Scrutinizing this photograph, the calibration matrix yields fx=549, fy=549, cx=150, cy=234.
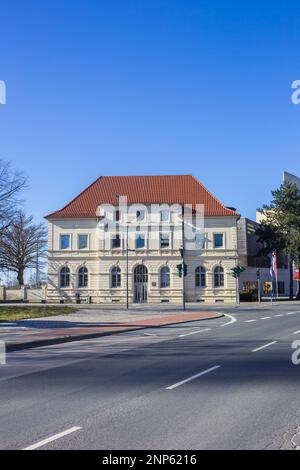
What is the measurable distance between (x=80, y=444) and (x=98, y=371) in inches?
228

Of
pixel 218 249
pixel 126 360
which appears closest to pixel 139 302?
pixel 218 249

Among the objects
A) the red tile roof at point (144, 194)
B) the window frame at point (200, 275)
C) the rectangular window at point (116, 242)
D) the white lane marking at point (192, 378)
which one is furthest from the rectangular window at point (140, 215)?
the white lane marking at point (192, 378)

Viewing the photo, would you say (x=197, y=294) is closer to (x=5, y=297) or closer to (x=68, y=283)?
(x=68, y=283)

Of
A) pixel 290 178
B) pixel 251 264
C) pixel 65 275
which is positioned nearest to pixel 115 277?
pixel 65 275

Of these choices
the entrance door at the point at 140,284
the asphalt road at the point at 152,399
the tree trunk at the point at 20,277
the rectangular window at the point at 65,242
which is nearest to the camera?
the asphalt road at the point at 152,399

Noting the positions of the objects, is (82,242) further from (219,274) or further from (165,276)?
(219,274)

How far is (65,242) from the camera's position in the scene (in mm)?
66188

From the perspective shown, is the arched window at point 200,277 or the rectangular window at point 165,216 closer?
the arched window at point 200,277

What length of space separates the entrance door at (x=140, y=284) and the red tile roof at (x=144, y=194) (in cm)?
824

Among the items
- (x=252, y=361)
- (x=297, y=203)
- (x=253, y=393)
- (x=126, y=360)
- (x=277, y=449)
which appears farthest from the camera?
(x=297, y=203)

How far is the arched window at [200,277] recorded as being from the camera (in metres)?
65.1

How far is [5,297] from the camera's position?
7056 centimetres

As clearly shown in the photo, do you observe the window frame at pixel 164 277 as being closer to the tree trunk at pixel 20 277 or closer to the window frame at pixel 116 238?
the window frame at pixel 116 238

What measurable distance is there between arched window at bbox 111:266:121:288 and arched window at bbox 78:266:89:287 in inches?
124
